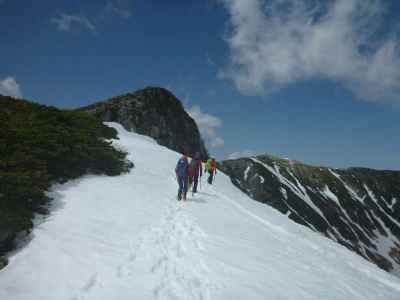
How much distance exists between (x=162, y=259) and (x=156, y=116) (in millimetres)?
47047

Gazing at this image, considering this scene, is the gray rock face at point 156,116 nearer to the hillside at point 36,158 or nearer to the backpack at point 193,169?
the hillside at point 36,158

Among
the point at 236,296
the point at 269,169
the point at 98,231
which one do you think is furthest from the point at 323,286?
the point at 269,169

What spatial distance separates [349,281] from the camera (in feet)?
28.1

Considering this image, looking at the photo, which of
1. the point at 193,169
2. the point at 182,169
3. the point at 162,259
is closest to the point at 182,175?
the point at 182,169

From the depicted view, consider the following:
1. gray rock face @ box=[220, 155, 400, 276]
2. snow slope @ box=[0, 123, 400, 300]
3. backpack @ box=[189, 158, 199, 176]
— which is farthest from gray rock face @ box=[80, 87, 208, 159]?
gray rock face @ box=[220, 155, 400, 276]

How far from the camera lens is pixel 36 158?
35.7ft

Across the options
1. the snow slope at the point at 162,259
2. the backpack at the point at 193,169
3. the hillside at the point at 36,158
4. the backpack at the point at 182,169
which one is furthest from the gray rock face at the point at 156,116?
the snow slope at the point at 162,259

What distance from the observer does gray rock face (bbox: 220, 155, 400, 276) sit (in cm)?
10344

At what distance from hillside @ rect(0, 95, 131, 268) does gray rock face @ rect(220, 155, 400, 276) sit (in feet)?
254

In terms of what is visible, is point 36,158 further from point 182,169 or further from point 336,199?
point 336,199

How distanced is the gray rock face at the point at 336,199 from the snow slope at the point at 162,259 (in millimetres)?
80835

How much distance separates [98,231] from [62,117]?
39.2 ft

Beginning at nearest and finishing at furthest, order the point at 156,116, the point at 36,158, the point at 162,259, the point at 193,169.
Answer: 1. the point at 162,259
2. the point at 36,158
3. the point at 193,169
4. the point at 156,116

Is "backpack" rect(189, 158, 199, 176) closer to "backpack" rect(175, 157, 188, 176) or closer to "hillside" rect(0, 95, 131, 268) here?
"backpack" rect(175, 157, 188, 176)
